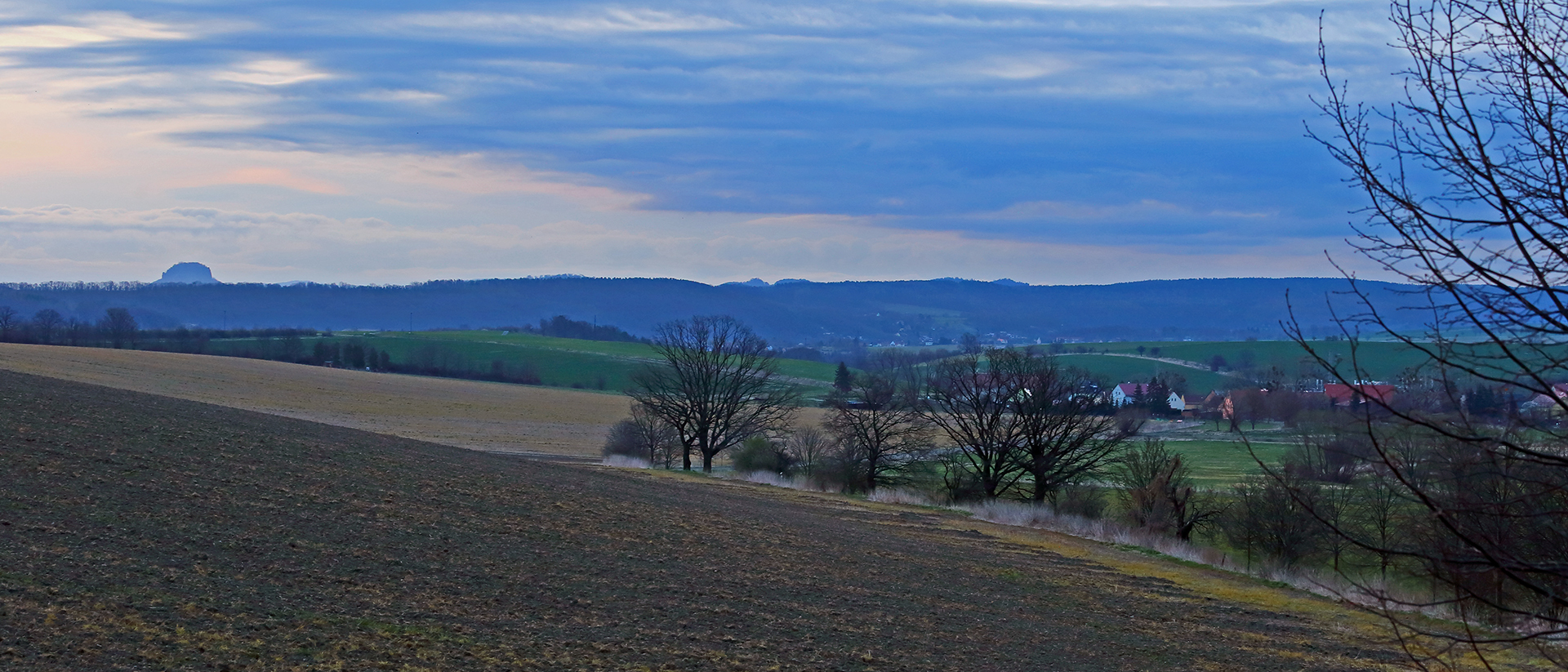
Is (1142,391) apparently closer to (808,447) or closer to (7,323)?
(808,447)

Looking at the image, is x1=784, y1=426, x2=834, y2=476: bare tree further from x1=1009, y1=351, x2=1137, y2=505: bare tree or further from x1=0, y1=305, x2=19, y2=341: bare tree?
x1=0, y1=305, x2=19, y2=341: bare tree

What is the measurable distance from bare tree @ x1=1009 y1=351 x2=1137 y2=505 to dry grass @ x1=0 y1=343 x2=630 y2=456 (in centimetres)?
2281

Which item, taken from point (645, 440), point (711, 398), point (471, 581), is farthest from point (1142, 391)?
point (471, 581)

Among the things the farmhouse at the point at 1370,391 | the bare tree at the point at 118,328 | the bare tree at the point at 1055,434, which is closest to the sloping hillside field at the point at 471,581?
the farmhouse at the point at 1370,391

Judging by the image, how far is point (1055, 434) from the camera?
44531 millimetres

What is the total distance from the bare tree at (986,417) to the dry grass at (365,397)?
1944 centimetres

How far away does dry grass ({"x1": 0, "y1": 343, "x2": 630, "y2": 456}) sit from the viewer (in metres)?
59.1

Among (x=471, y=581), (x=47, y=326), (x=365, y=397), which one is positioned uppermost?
(x=47, y=326)

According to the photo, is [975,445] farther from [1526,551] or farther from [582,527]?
[1526,551]

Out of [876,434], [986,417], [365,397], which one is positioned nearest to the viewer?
[986,417]

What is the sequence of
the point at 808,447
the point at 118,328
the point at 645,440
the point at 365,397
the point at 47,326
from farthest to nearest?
the point at 118,328 → the point at 47,326 → the point at 365,397 → the point at 645,440 → the point at 808,447

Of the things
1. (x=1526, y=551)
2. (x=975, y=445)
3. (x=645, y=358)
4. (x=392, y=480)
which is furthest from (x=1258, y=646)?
(x=645, y=358)

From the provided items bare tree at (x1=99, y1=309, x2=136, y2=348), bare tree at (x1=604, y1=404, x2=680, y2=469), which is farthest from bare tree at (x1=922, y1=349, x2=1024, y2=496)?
bare tree at (x1=99, y1=309, x2=136, y2=348)

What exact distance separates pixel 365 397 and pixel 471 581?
2729 inches
